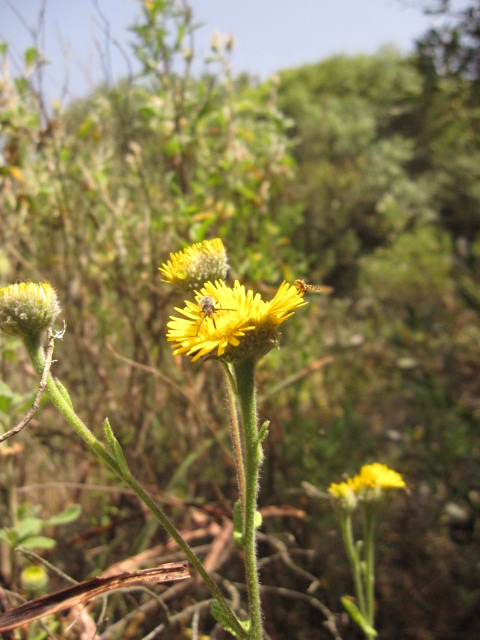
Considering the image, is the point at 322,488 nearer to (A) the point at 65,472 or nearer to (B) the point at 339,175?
(A) the point at 65,472

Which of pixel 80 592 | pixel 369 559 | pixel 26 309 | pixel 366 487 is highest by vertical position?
pixel 26 309

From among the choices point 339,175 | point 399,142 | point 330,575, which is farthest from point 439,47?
point 399,142

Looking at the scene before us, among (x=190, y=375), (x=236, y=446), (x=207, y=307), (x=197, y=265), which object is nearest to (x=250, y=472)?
(x=236, y=446)

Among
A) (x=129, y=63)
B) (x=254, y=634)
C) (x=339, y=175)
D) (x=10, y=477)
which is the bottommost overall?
(x=254, y=634)

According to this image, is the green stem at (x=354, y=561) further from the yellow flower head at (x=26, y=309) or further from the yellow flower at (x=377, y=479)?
the yellow flower head at (x=26, y=309)

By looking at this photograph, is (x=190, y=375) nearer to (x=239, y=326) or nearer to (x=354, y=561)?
(x=354, y=561)
